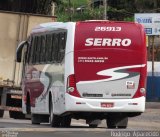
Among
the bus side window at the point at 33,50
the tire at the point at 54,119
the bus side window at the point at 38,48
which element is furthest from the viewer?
the bus side window at the point at 33,50

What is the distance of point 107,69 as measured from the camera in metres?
20.2

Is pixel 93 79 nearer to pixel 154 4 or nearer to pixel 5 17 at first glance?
pixel 5 17

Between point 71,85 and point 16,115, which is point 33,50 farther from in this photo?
point 16,115

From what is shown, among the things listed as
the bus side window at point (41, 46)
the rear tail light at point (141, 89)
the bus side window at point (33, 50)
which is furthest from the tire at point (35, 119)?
the rear tail light at point (141, 89)

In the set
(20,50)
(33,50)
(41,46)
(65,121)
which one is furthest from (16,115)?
(65,121)

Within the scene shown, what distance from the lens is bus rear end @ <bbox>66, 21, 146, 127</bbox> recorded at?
20.0 meters

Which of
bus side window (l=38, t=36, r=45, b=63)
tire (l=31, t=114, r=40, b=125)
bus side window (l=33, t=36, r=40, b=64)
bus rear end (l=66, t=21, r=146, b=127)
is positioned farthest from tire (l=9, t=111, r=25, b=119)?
bus rear end (l=66, t=21, r=146, b=127)

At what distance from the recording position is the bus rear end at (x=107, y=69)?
2005cm

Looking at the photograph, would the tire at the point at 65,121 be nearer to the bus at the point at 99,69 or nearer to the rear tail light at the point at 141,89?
the bus at the point at 99,69

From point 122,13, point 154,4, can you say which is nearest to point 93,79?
point 154,4

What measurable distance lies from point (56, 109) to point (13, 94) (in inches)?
255

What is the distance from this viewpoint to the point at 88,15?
70250mm

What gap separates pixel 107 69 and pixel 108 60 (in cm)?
25

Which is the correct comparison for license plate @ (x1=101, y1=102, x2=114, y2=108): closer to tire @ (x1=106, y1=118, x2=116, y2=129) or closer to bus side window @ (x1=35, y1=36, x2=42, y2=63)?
tire @ (x1=106, y1=118, x2=116, y2=129)
